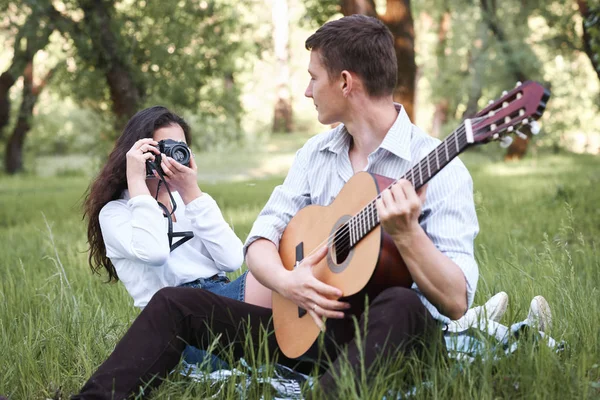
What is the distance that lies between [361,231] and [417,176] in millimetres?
295

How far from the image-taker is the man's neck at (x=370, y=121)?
2934 mm

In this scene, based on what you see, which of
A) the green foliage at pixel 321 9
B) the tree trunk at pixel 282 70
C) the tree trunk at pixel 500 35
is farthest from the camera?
the tree trunk at pixel 282 70

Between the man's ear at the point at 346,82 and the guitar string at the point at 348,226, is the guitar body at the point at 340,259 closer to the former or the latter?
the guitar string at the point at 348,226

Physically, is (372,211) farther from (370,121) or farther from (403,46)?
(403,46)

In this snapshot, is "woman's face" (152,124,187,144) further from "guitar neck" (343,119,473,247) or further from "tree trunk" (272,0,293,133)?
"tree trunk" (272,0,293,133)

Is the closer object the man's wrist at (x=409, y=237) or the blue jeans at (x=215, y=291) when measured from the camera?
the man's wrist at (x=409, y=237)

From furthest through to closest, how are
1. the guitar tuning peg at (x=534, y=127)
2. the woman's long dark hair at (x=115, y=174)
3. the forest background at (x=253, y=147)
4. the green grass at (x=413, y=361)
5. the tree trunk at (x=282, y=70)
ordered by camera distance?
the tree trunk at (x=282, y=70) < the woman's long dark hair at (x=115, y=174) < the forest background at (x=253, y=147) < the green grass at (x=413, y=361) < the guitar tuning peg at (x=534, y=127)

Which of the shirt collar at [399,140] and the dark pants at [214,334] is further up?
the shirt collar at [399,140]

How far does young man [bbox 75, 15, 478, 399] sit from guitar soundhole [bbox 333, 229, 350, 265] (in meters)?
0.05

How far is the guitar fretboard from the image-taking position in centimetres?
222

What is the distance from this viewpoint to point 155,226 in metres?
3.17

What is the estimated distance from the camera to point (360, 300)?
2.54 meters

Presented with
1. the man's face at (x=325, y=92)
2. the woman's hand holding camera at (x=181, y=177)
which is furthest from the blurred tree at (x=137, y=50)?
the man's face at (x=325, y=92)

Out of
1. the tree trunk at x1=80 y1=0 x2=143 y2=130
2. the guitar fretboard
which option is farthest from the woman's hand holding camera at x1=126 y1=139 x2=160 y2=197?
the tree trunk at x1=80 y1=0 x2=143 y2=130
